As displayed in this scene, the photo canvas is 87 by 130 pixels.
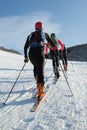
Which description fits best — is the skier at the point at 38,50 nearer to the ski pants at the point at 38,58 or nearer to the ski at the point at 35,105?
the ski pants at the point at 38,58

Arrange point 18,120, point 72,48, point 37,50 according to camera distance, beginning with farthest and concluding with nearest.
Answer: point 72,48 → point 37,50 → point 18,120

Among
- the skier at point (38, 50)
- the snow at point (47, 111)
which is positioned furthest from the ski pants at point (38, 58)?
the snow at point (47, 111)

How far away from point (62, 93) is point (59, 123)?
151 inches

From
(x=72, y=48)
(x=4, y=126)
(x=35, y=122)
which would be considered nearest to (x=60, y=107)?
(x=35, y=122)

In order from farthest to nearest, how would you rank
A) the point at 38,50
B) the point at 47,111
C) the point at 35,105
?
the point at 38,50, the point at 35,105, the point at 47,111

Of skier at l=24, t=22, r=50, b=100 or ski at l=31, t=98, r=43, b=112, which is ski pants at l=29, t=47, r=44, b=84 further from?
ski at l=31, t=98, r=43, b=112

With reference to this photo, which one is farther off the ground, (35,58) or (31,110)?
(35,58)

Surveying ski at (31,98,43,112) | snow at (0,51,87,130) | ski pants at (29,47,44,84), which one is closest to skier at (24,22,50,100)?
ski pants at (29,47,44,84)

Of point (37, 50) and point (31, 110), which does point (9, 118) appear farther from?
point (37, 50)

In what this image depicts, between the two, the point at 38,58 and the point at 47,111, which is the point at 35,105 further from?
the point at 38,58

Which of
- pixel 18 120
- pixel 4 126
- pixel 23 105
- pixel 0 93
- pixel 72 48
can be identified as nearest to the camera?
pixel 4 126

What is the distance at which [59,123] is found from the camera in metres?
7.43

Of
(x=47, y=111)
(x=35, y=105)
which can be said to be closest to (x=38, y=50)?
(x=35, y=105)

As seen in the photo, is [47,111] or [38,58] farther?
[38,58]
